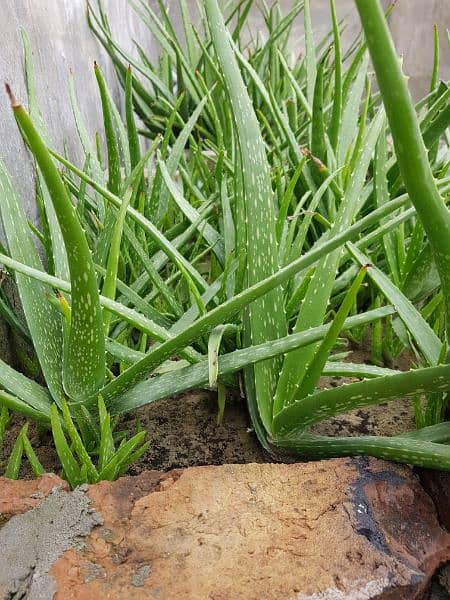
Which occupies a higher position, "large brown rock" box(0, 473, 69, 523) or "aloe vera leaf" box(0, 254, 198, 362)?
"aloe vera leaf" box(0, 254, 198, 362)

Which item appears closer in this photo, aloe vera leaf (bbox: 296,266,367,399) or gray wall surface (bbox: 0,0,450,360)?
aloe vera leaf (bbox: 296,266,367,399)

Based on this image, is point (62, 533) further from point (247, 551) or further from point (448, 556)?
point (448, 556)

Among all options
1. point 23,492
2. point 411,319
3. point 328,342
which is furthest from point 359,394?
point 23,492

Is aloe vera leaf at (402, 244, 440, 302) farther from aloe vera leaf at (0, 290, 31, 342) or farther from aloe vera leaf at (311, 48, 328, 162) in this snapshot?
aloe vera leaf at (0, 290, 31, 342)

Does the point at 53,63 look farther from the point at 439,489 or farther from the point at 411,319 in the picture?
the point at 439,489

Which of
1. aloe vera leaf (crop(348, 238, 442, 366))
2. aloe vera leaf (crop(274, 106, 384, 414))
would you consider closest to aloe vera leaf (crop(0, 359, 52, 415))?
aloe vera leaf (crop(274, 106, 384, 414))
